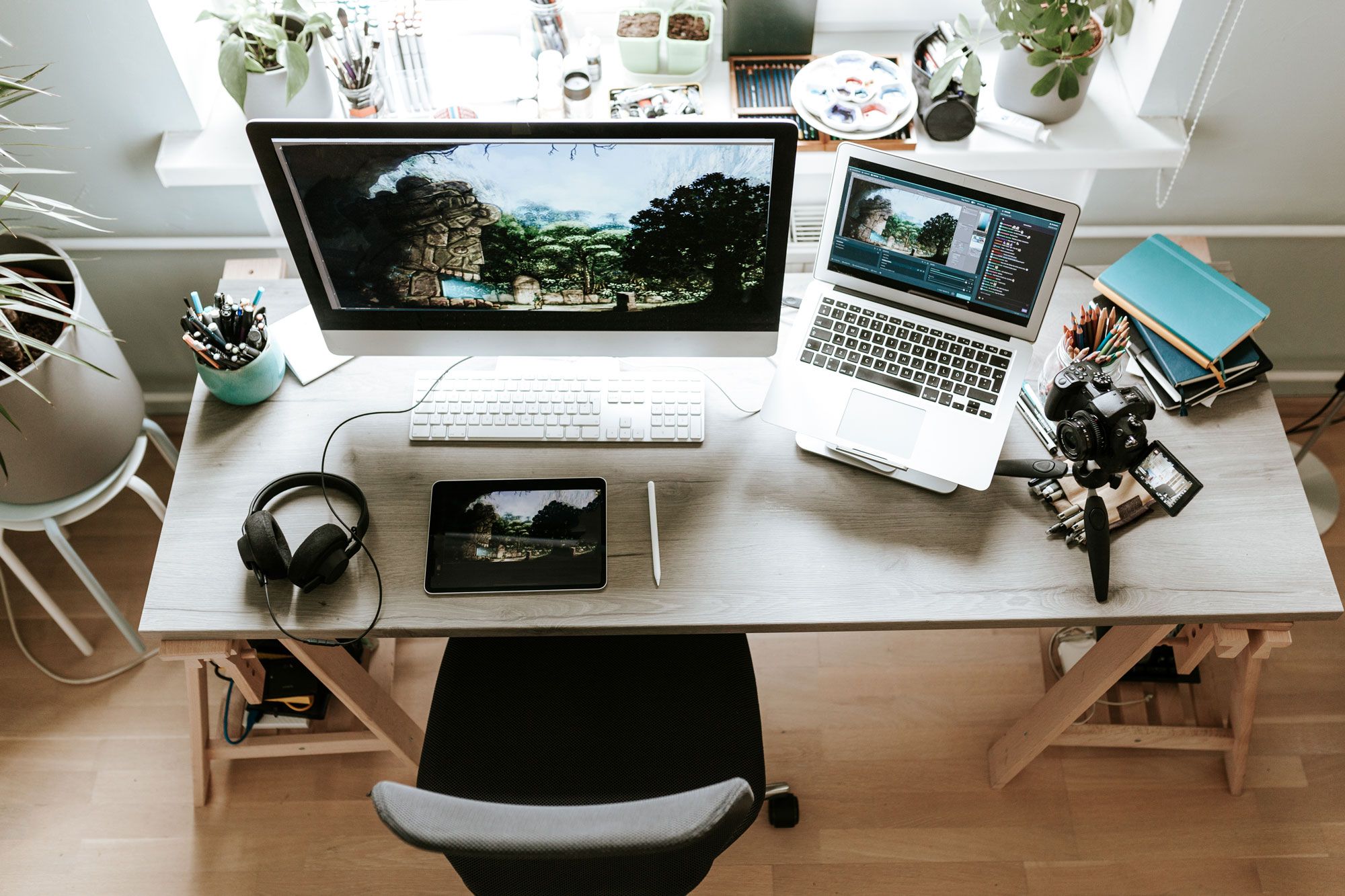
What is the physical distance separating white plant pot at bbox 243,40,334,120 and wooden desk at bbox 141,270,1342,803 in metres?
0.47

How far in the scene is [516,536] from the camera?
1.29m

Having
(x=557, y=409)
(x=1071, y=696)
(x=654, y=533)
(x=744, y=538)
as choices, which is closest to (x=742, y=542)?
(x=744, y=538)

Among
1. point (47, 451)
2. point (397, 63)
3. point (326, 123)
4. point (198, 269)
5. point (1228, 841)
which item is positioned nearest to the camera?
point (326, 123)

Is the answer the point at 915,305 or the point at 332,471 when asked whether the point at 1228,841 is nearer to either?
the point at 915,305

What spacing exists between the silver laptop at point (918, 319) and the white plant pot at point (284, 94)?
90 cm

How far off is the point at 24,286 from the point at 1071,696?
1.81m

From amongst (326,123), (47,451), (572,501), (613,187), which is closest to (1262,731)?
(572,501)

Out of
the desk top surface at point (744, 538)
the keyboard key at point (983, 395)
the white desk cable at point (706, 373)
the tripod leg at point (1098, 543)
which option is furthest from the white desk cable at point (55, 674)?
the tripod leg at point (1098, 543)

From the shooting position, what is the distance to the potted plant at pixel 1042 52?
1.39 m

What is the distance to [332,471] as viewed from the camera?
4.41ft

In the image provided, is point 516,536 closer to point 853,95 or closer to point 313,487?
point 313,487

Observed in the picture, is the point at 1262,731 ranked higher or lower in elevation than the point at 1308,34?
lower

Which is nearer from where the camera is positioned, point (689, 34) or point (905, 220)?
point (905, 220)

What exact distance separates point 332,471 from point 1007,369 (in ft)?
3.22
